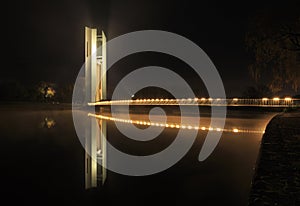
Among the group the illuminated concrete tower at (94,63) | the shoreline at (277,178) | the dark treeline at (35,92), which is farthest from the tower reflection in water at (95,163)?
the dark treeline at (35,92)

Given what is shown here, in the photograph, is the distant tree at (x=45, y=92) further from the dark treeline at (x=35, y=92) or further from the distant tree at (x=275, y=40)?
the distant tree at (x=275, y=40)

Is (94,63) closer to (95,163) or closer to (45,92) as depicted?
(45,92)

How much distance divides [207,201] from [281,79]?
9.43 m

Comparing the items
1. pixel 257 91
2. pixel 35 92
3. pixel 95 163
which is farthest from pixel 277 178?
pixel 35 92

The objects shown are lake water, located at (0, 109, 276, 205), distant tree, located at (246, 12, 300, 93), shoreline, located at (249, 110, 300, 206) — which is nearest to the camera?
shoreline, located at (249, 110, 300, 206)

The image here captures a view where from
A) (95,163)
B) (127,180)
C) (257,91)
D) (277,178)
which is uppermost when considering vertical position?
(257,91)

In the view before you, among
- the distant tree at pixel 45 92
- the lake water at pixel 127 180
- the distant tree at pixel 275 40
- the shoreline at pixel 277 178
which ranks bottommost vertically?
the lake water at pixel 127 180

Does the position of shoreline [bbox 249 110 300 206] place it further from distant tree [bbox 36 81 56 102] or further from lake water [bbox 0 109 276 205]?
distant tree [bbox 36 81 56 102]

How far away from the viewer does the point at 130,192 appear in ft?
13.2

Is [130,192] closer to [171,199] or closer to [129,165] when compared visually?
[171,199]

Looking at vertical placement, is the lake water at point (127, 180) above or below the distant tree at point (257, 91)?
below

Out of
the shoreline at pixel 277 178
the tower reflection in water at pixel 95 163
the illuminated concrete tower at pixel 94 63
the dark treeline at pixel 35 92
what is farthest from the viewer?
the dark treeline at pixel 35 92

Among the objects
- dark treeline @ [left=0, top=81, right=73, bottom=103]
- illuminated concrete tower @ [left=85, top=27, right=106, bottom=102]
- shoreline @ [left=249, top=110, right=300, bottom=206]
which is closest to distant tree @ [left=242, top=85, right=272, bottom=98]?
illuminated concrete tower @ [left=85, top=27, right=106, bottom=102]

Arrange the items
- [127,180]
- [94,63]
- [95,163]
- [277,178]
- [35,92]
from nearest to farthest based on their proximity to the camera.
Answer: [277,178] < [127,180] < [95,163] < [94,63] < [35,92]
